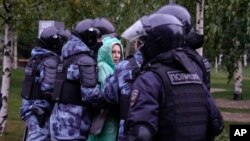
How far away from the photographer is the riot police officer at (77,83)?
5.50 metres

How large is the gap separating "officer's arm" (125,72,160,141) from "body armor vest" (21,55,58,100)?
10.4 feet

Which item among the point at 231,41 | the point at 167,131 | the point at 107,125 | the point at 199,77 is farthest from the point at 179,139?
the point at 231,41

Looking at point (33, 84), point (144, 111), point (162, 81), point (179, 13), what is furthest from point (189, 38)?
point (33, 84)

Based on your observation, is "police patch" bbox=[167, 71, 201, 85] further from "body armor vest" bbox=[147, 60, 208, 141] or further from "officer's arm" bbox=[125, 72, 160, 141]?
"officer's arm" bbox=[125, 72, 160, 141]

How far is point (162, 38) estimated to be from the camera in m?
3.64

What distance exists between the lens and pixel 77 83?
5.64 metres

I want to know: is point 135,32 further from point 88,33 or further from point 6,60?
point 6,60

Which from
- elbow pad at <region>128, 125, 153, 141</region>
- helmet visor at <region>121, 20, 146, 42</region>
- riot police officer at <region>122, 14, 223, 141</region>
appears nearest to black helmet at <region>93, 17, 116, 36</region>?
helmet visor at <region>121, 20, 146, 42</region>

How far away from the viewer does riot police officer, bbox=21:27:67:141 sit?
639cm

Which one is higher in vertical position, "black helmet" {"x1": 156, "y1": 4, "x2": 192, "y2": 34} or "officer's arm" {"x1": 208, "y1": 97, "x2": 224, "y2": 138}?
"black helmet" {"x1": 156, "y1": 4, "x2": 192, "y2": 34}

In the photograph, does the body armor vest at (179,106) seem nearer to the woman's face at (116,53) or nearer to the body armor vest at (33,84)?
the woman's face at (116,53)

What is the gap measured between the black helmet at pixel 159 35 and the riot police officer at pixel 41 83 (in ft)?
8.88

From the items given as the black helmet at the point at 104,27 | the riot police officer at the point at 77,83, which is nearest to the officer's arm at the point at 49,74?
the riot police officer at the point at 77,83

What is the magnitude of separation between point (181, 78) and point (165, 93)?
0.15 m
